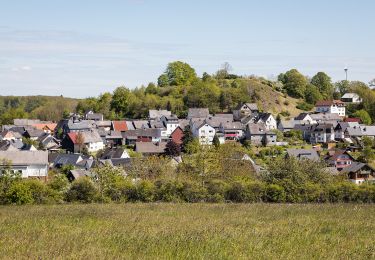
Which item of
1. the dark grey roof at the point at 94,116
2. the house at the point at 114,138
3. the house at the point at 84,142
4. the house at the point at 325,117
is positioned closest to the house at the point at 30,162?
the house at the point at 84,142

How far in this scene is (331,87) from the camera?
130000 millimetres

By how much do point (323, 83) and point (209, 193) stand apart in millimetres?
104713

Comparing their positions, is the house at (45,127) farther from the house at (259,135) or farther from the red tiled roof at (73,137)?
the house at (259,135)

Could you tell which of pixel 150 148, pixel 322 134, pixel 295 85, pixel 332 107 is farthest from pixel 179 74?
pixel 150 148

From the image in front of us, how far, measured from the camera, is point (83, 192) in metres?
29.5

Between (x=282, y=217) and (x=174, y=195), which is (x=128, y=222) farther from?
(x=174, y=195)

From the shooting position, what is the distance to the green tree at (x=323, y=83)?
127725mm

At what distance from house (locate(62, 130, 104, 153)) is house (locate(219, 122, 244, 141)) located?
64.6 ft

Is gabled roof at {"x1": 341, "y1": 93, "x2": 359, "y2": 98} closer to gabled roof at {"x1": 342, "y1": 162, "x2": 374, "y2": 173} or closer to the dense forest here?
the dense forest

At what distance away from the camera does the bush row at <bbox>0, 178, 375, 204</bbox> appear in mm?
29531

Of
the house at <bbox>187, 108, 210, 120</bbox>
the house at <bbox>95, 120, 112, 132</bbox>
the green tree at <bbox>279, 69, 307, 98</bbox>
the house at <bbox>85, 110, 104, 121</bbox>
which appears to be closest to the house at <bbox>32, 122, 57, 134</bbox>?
the house at <bbox>85, 110, 104, 121</bbox>

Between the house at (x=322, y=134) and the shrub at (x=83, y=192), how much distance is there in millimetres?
58922

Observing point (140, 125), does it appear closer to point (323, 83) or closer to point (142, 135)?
point (142, 135)

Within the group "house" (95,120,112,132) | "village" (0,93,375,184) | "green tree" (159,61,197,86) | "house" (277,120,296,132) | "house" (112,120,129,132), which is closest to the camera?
"village" (0,93,375,184)
